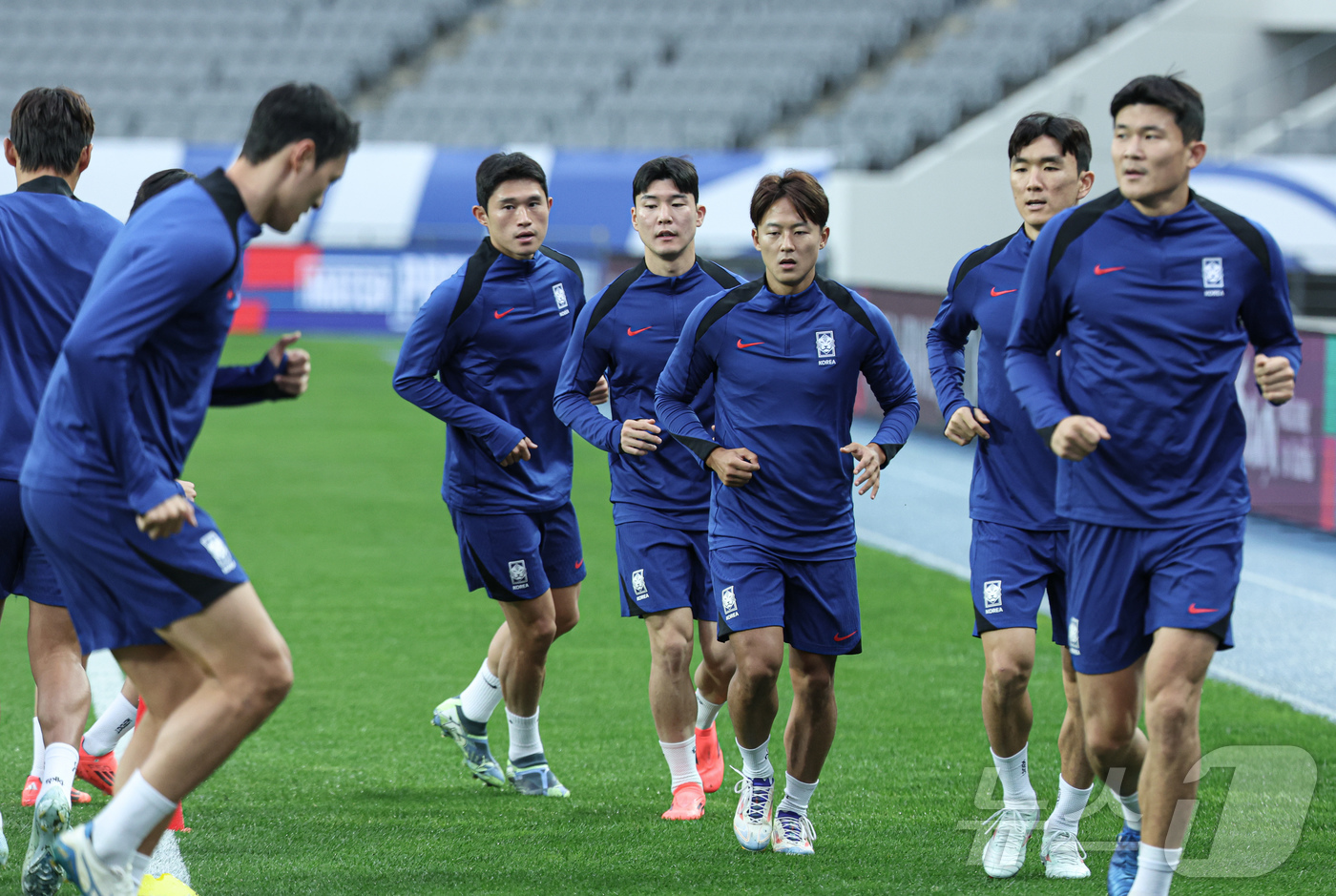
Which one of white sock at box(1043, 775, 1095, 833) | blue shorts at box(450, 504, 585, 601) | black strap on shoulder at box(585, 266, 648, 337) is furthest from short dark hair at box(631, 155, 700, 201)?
white sock at box(1043, 775, 1095, 833)

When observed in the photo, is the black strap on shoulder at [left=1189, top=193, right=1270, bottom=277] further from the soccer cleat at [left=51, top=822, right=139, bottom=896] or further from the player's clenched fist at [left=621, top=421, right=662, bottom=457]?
the soccer cleat at [left=51, top=822, right=139, bottom=896]

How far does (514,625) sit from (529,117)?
28.0 metres

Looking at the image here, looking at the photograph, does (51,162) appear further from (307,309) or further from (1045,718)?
(307,309)

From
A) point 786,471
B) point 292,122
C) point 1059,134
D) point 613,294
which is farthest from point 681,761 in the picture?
point 292,122

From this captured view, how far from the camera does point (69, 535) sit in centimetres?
370

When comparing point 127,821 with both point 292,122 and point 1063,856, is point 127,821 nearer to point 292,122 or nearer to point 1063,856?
point 292,122

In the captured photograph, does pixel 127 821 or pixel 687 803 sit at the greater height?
pixel 127 821

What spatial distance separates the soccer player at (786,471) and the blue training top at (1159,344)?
0.93 m

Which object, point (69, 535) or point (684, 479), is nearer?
point (69, 535)

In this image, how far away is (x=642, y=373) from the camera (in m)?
5.86

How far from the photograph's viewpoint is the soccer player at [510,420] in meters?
5.93

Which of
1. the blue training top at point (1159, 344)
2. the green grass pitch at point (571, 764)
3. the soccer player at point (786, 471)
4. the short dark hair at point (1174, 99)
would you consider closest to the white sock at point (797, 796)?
the soccer player at point (786, 471)

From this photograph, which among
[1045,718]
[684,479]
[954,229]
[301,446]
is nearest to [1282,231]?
[954,229]

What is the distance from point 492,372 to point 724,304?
1218 millimetres
